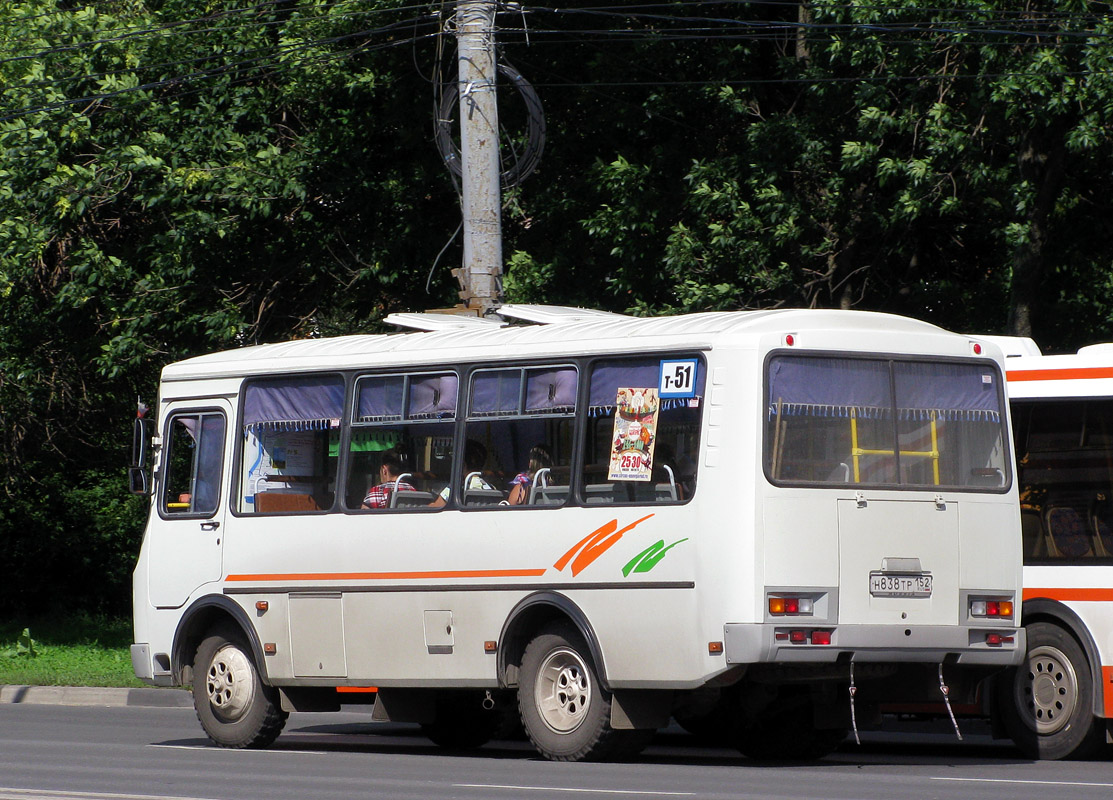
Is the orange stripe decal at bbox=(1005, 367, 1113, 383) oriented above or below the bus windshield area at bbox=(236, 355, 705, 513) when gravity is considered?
above

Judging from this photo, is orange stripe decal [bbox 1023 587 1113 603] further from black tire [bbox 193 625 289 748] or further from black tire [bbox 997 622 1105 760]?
black tire [bbox 193 625 289 748]

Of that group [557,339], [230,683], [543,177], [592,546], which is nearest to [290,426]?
[230,683]

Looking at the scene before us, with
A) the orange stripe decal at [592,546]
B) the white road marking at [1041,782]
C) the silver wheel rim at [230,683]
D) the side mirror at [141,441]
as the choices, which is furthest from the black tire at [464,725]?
the white road marking at [1041,782]

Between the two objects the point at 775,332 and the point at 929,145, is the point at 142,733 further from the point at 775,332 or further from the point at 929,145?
the point at 929,145

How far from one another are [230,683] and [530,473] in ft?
10.1

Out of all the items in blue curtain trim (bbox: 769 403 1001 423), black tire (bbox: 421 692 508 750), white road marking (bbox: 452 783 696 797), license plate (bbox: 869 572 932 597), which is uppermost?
blue curtain trim (bbox: 769 403 1001 423)

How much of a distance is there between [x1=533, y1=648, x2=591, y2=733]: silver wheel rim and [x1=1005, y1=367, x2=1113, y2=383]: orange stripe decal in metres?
3.50

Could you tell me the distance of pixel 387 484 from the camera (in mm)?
12828

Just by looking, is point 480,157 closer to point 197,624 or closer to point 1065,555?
point 197,624

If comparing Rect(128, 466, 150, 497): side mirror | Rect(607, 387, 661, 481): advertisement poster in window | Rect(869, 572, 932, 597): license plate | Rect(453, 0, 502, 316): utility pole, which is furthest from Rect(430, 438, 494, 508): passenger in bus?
Rect(453, 0, 502, 316): utility pole

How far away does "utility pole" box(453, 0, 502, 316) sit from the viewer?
16750 mm

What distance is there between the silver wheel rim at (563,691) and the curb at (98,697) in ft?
27.2

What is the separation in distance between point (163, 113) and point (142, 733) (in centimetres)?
847

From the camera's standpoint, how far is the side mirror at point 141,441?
14.1m
